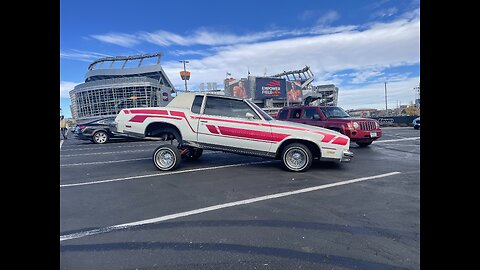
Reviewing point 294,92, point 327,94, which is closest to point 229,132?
point 294,92

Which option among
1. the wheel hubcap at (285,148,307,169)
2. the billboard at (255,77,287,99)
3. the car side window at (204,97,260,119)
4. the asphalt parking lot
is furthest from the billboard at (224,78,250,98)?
the asphalt parking lot

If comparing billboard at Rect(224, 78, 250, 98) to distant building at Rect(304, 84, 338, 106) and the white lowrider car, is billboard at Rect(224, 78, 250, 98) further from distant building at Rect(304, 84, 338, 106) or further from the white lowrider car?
the white lowrider car

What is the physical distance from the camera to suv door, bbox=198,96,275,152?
6.13 m

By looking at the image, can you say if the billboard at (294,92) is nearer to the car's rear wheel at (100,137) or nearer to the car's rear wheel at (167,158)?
the car's rear wheel at (100,137)

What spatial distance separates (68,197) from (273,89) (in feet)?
181

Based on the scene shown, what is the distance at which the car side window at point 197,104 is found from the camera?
6.36m

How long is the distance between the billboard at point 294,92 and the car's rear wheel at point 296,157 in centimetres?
5603

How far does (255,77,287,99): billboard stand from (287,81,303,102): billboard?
2.82 meters

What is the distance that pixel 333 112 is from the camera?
33.2 ft

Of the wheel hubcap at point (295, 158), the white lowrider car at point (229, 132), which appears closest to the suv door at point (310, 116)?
the white lowrider car at point (229, 132)

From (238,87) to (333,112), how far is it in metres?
46.7

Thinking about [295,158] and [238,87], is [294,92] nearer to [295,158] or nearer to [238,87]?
[238,87]
